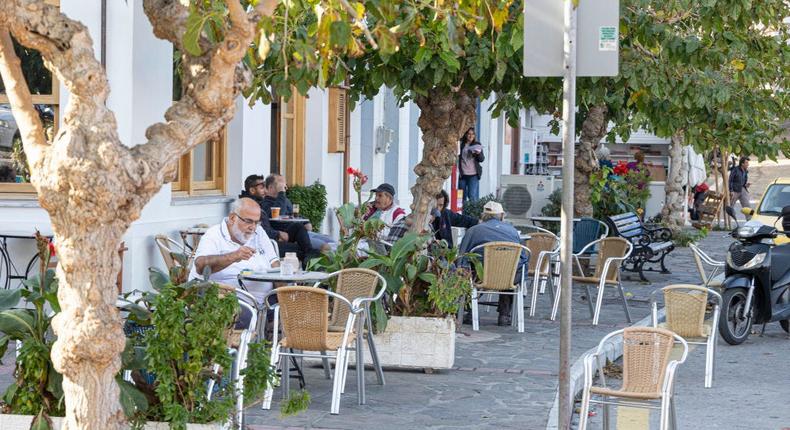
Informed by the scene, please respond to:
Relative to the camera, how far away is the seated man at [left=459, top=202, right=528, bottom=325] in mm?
12961

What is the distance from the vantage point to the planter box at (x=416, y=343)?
32.9 feet

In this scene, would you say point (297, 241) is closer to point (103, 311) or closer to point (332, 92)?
Answer: point (332, 92)

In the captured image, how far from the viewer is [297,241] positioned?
48.4ft

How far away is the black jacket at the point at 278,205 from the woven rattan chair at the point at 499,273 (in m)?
3.11

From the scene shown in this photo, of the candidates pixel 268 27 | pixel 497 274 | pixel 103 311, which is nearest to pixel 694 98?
pixel 497 274

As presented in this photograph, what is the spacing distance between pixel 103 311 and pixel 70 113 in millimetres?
813

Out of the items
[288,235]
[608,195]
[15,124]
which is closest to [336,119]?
[288,235]

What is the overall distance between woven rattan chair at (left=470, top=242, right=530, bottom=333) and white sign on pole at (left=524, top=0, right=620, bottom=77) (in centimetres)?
538

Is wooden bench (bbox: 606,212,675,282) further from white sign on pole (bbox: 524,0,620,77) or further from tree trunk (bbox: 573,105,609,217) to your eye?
white sign on pole (bbox: 524,0,620,77)

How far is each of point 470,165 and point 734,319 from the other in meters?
11.4

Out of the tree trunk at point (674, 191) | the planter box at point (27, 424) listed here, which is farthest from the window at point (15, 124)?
the tree trunk at point (674, 191)

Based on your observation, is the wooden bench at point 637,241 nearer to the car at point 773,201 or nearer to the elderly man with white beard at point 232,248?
the car at point 773,201

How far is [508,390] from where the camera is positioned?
962cm

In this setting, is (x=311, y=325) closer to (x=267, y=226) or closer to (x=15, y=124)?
(x=15, y=124)
